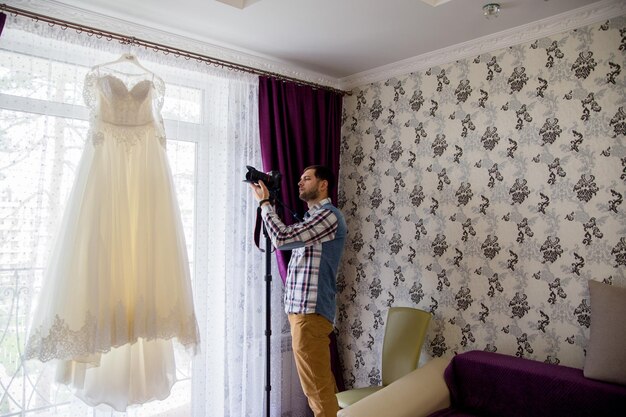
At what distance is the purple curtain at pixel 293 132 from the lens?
9.98 feet

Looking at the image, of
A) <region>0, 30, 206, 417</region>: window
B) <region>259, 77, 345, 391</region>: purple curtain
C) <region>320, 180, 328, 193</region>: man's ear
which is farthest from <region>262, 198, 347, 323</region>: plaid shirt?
<region>0, 30, 206, 417</region>: window

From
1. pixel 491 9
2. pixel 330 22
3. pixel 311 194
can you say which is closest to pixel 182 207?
pixel 311 194

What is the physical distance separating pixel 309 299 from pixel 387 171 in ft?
3.95

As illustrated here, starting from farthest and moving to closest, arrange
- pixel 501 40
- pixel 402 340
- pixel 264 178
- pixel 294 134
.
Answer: pixel 294 134
pixel 402 340
pixel 501 40
pixel 264 178

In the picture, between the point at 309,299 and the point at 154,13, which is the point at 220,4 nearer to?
the point at 154,13

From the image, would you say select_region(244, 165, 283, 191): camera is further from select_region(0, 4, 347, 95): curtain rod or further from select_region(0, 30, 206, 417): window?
select_region(0, 30, 206, 417): window

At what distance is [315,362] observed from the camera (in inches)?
98.4

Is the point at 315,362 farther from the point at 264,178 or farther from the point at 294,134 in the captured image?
the point at 294,134

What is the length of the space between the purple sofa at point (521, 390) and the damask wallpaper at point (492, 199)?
245 millimetres

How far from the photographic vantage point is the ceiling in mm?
2328

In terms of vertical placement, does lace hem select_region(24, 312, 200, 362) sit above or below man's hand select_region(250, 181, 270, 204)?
below

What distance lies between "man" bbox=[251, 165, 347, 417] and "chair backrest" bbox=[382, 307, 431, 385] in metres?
0.56

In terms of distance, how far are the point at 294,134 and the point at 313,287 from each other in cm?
114

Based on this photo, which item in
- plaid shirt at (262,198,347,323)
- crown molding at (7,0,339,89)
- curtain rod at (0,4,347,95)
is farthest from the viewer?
plaid shirt at (262,198,347,323)
